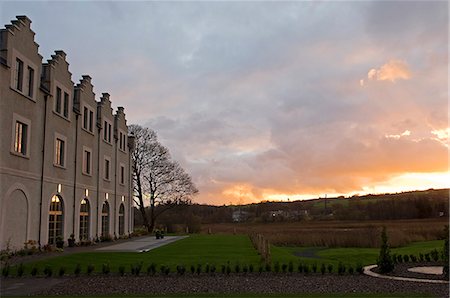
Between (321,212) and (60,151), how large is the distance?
79.7 m

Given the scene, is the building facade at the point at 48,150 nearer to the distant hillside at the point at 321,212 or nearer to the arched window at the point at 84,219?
the arched window at the point at 84,219

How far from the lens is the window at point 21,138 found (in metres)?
23.0

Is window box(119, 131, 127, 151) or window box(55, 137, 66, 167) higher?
window box(119, 131, 127, 151)

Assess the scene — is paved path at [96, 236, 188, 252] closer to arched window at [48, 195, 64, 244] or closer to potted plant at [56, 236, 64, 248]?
potted plant at [56, 236, 64, 248]

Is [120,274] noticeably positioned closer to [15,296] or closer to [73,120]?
[15,296]

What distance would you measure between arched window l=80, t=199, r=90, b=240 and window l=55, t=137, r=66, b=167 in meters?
4.57

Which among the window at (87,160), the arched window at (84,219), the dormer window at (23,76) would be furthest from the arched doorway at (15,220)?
the window at (87,160)

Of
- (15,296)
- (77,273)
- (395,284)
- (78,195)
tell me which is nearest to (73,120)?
(78,195)

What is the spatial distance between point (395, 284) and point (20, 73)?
64.2 ft

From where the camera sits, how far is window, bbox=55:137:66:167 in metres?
28.0

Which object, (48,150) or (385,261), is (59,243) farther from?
(385,261)

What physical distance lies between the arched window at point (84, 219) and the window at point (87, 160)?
6.94ft

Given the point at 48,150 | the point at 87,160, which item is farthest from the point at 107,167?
the point at 48,150

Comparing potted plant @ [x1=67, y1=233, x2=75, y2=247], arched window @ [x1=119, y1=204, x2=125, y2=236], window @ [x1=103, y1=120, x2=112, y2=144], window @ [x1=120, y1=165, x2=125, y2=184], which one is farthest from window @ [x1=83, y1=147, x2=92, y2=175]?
arched window @ [x1=119, y1=204, x2=125, y2=236]
